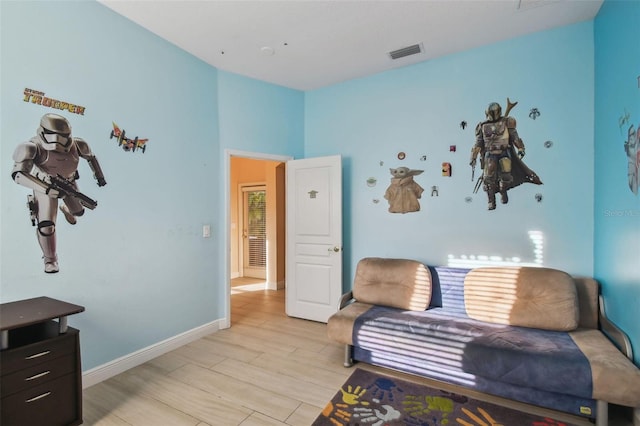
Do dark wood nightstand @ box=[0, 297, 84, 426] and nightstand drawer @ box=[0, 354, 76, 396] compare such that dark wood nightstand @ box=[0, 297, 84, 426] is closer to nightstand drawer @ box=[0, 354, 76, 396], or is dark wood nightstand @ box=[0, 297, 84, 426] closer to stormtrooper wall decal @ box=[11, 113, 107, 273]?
nightstand drawer @ box=[0, 354, 76, 396]

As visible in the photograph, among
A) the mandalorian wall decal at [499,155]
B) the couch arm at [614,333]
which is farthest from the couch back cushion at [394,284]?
the couch arm at [614,333]

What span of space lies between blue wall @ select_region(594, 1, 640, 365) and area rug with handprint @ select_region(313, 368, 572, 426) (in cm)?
92

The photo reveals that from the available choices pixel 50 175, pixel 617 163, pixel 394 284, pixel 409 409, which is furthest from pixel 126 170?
pixel 617 163

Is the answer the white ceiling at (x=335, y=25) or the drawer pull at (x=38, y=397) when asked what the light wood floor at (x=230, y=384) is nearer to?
the drawer pull at (x=38, y=397)

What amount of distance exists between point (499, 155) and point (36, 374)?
4004 millimetres

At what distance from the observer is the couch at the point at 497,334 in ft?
6.29

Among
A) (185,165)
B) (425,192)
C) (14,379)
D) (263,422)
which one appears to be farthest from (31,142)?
(425,192)

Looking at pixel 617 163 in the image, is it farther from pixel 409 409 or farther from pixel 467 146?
pixel 409 409

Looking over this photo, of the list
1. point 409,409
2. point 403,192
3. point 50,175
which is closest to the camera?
point 409,409

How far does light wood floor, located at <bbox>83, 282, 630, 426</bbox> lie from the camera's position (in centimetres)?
205

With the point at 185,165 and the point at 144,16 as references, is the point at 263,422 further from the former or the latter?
the point at 144,16

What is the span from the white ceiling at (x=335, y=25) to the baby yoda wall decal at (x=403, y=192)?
1277mm

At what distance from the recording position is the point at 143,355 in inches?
110

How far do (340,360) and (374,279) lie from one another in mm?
865
